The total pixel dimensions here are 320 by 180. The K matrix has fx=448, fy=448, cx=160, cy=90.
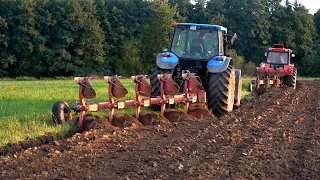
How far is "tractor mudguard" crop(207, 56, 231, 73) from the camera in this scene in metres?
9.75

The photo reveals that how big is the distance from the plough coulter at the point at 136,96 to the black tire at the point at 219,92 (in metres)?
0.40

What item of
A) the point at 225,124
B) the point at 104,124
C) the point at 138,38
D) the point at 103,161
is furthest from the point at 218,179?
the point at 138,38

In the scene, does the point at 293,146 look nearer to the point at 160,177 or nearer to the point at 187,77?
the point at 160,177

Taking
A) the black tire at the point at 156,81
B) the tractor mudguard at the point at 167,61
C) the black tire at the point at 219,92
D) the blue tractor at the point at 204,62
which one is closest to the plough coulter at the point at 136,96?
the black tire at the point at 219,92

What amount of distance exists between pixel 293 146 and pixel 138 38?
4106 centimetres

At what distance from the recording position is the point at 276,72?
20.7 metres

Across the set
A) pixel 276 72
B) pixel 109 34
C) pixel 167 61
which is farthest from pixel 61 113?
pixel 109 34

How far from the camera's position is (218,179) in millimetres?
4465

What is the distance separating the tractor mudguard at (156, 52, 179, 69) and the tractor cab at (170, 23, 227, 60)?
1.18ft

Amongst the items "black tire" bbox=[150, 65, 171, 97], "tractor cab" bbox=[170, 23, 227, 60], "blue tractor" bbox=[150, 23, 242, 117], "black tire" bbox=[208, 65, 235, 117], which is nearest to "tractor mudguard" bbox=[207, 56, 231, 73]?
"blue tractor" bbox=[150, 23, 242, 117]

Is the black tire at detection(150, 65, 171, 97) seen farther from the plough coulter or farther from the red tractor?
the red tractor

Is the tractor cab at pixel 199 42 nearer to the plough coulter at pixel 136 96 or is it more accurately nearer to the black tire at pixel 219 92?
the black tire at pixel 219 92

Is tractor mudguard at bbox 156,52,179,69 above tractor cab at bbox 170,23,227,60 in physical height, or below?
below

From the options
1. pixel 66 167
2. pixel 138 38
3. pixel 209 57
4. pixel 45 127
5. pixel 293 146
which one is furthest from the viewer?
pixel 138 38
